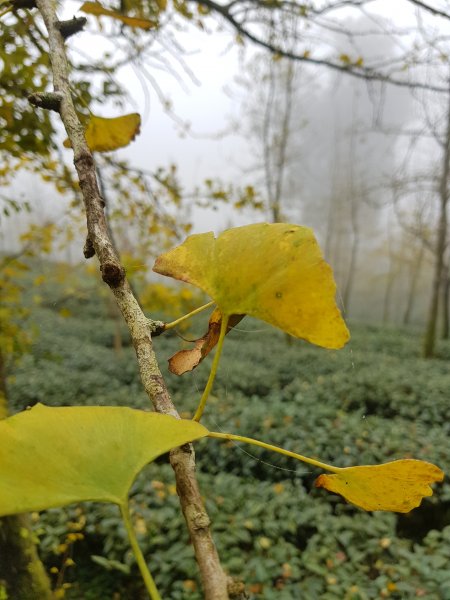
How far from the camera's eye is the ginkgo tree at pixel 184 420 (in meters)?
0.20

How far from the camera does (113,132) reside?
550 mm

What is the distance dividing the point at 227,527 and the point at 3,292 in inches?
63.9

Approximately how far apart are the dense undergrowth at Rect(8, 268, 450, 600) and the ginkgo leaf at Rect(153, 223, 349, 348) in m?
0.24

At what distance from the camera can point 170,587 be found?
1.89m

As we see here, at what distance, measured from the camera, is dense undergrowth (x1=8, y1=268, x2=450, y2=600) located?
1.88 metres

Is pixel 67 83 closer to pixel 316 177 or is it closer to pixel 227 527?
pixel 227 527

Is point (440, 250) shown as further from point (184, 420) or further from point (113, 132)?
point (184, 420)

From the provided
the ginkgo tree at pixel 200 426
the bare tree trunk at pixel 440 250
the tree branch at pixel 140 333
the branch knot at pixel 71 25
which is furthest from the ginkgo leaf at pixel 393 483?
the bare tree trunk at pixel 440 250

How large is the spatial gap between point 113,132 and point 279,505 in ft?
7.49

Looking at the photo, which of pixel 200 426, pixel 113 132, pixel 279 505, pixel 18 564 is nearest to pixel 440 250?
pixel 279 505

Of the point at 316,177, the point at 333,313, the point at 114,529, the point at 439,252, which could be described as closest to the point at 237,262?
the point at 333,313

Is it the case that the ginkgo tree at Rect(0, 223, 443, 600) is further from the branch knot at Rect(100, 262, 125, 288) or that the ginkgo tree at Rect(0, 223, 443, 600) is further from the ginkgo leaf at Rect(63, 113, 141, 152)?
the ginkgo leaf at Rect(63, 113, 141, 152)

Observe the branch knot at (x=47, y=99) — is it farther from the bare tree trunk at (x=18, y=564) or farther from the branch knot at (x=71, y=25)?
the bare tree trunk at (x=18, y=564)

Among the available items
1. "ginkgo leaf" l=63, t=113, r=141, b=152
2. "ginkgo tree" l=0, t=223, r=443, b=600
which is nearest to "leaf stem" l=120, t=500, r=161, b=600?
"ginkgo tree" l=0, t=223, r=443, b=600
